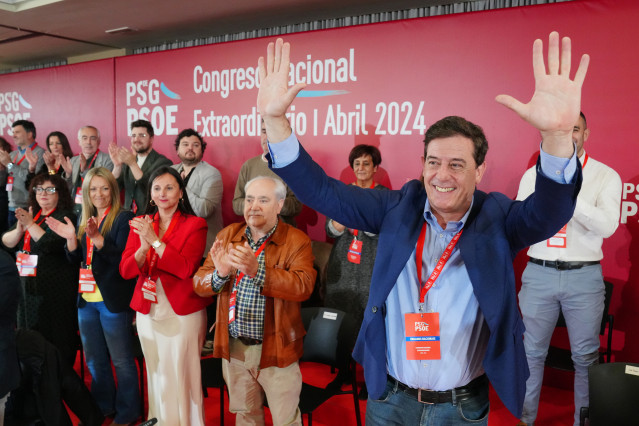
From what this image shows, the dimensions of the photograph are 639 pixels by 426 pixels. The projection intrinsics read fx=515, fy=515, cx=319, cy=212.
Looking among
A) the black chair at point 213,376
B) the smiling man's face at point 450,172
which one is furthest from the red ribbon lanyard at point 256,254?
the smiling man's face at point 450,172

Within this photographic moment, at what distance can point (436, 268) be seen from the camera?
60.0 inches

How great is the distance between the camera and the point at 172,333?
284 centimetres

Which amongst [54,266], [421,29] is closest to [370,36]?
[421,29]

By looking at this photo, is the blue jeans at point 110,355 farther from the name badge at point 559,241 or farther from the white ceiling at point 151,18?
the white ceiling at point 151,18

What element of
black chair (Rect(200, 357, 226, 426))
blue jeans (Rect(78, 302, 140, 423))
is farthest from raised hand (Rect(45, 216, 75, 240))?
black chair (Rect(200, 357, 226, 426))

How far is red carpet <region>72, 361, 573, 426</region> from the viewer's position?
3354 mm

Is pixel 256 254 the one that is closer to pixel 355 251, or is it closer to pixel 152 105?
pixel 355 251

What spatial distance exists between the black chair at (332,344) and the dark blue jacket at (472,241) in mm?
1318

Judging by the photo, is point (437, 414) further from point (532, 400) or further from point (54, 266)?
point (54, 266)

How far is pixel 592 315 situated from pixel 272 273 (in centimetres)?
200

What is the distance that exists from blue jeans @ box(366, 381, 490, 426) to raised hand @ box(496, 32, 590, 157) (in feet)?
2.64

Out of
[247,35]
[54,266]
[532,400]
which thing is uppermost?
[247,35]

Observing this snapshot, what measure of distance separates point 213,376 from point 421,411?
1774mm

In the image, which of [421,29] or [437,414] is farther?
[421,29]
